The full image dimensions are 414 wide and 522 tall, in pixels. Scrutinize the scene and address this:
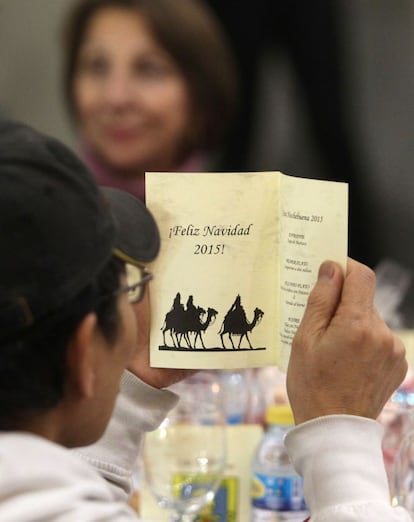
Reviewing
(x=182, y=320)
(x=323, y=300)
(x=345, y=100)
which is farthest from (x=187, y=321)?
(x=345, y=100)

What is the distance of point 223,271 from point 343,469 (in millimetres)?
271

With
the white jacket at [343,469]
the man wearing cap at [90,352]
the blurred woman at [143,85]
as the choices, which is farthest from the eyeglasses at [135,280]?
the blurred woman at [143,85]

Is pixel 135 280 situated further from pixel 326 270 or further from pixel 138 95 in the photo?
pixel 138 95

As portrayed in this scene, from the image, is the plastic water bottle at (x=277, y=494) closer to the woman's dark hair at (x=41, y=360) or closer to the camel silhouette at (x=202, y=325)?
the camel silhouette at (x=202, y=325)

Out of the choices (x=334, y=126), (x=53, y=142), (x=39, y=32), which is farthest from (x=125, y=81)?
(x=53, y=142)

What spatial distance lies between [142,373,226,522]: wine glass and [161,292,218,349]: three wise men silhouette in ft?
0.64

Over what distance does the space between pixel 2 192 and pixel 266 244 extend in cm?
43

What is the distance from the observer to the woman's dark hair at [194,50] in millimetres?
3273

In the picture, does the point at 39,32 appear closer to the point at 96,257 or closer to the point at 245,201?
the point at 245,201

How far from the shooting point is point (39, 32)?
3.61m

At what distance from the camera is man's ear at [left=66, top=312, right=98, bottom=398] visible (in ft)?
2.59

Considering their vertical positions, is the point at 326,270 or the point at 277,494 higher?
the point at 326,270

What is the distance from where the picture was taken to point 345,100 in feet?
12.1

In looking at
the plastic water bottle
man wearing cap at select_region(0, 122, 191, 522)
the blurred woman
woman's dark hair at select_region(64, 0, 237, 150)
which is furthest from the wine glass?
woman's dark hair at select_region(64, 0, 237, 150)
